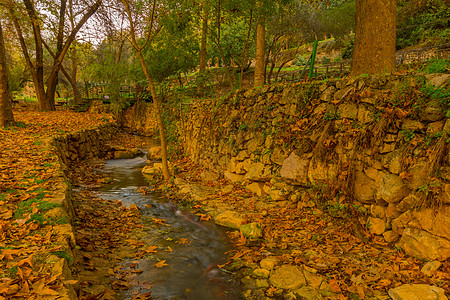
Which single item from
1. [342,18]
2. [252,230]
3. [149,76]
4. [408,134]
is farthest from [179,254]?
[342,18]

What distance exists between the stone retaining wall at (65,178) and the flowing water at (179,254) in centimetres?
104

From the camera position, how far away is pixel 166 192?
8008 mm

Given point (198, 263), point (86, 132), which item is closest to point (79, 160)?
point (86, 132)

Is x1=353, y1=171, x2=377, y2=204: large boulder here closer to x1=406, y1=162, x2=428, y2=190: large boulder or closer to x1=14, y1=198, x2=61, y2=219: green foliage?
x1=406, y1=162, x2=428, y2=190: large boulder

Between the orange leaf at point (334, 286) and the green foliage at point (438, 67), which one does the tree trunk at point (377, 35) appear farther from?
the orange leaf at point (334, 286)

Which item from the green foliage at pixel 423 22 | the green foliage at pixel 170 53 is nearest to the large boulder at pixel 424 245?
the green foliage at pixel 423 22

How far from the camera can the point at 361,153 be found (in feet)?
15.6

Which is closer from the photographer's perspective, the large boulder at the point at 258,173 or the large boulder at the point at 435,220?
the large boulder at the point at 435,220

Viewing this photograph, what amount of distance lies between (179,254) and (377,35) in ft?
20.2

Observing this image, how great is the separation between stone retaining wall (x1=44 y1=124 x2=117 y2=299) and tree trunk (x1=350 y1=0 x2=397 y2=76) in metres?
6.45

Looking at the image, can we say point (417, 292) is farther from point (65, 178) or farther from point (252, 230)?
point (65, 178)

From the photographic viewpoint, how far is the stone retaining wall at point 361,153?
12.3ft

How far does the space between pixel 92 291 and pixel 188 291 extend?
1276mm

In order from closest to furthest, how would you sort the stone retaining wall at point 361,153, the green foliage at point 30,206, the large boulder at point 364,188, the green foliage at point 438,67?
the green foliage at point 30,206, the stone retaining wall at point 361,153, the green foliage at point 438,67, the large boulder at point 364,188
